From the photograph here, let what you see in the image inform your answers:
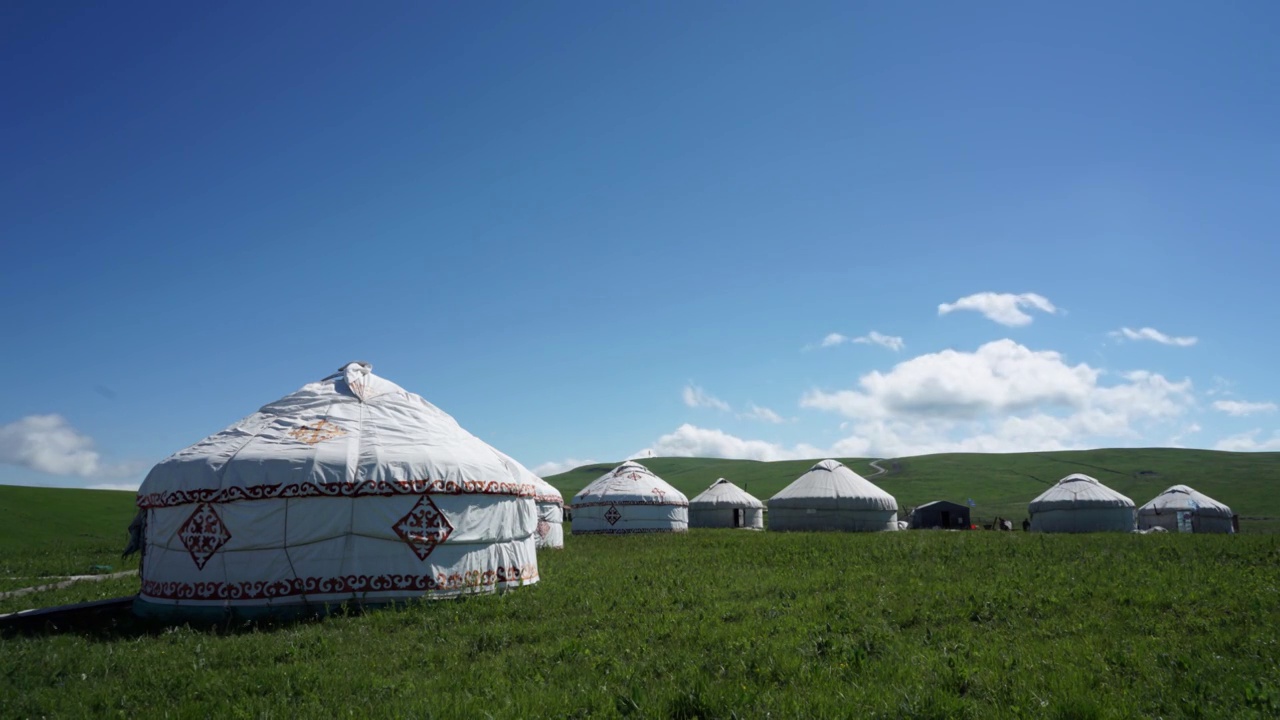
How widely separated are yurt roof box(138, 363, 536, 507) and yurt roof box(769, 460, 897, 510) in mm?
20965

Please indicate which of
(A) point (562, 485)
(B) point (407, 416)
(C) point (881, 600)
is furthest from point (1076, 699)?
(A) point (562, 485)

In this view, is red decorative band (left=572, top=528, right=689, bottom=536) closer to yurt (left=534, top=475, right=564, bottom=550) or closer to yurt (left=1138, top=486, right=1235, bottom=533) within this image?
yurt (left=534, top=475, right=564, bottom=550)

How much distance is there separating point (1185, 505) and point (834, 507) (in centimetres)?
2149

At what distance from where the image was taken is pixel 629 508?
94.4 feet

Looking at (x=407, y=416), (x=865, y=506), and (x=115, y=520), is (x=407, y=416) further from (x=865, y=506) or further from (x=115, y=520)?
(x=115, y=520)

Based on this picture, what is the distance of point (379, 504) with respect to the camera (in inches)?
391

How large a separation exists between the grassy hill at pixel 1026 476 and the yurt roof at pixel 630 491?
38740mm

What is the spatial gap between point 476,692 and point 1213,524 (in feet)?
146

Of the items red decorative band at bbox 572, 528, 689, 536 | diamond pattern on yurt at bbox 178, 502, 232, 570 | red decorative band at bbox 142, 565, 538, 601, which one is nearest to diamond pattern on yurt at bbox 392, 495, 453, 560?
red decorative band at bbox 142, 565, 538, 601

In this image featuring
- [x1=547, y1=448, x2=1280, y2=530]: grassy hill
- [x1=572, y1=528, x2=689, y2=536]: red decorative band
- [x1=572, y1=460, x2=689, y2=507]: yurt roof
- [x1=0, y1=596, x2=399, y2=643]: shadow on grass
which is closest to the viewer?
[x1=0, y1=596, x2=399, y2=643]: shadow on grass

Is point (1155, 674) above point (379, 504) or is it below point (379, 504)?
below

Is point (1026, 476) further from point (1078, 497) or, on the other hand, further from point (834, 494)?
point (834, 494)

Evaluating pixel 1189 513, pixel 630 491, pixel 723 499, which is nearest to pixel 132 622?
pixel 630 491

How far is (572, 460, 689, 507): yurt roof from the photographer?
28.9m
